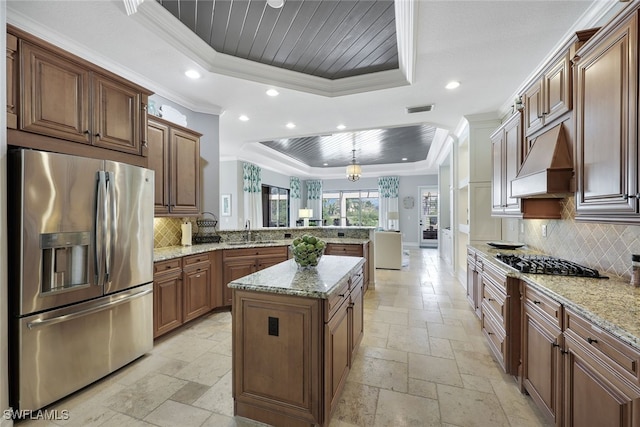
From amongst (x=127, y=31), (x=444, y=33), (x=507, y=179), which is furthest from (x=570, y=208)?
(x=127, y=31)

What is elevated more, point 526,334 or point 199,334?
point 526,334

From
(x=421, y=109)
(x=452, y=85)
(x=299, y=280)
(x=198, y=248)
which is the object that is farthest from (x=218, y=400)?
(x=421, y=109)

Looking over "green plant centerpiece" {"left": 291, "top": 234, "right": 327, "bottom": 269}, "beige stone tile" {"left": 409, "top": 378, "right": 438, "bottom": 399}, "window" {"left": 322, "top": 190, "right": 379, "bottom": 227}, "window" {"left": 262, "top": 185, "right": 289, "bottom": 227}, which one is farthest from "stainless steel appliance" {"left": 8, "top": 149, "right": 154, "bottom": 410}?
"window" {"left": 322, "top": 190, "right": 379, "bottom": 227}

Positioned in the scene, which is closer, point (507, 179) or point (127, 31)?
point (127, 31)

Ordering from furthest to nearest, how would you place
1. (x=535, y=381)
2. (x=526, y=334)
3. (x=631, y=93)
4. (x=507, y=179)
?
1. (x=507, y=179)
2. (x=526, y=334)
3. (x=535, y=381)
4. (x=631, y=93)

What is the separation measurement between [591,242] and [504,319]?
927 mm

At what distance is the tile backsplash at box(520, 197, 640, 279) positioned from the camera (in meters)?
1.80

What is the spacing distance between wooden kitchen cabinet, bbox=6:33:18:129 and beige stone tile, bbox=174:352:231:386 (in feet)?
7.13

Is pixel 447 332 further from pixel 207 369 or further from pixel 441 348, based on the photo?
pixel 207 369

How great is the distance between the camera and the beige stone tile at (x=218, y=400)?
1866 millimetres

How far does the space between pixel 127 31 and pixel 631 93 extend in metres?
3.48

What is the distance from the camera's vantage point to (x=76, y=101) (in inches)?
81.2

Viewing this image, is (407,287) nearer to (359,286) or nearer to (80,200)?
(359,286)

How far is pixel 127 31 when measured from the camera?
7.60 feet
